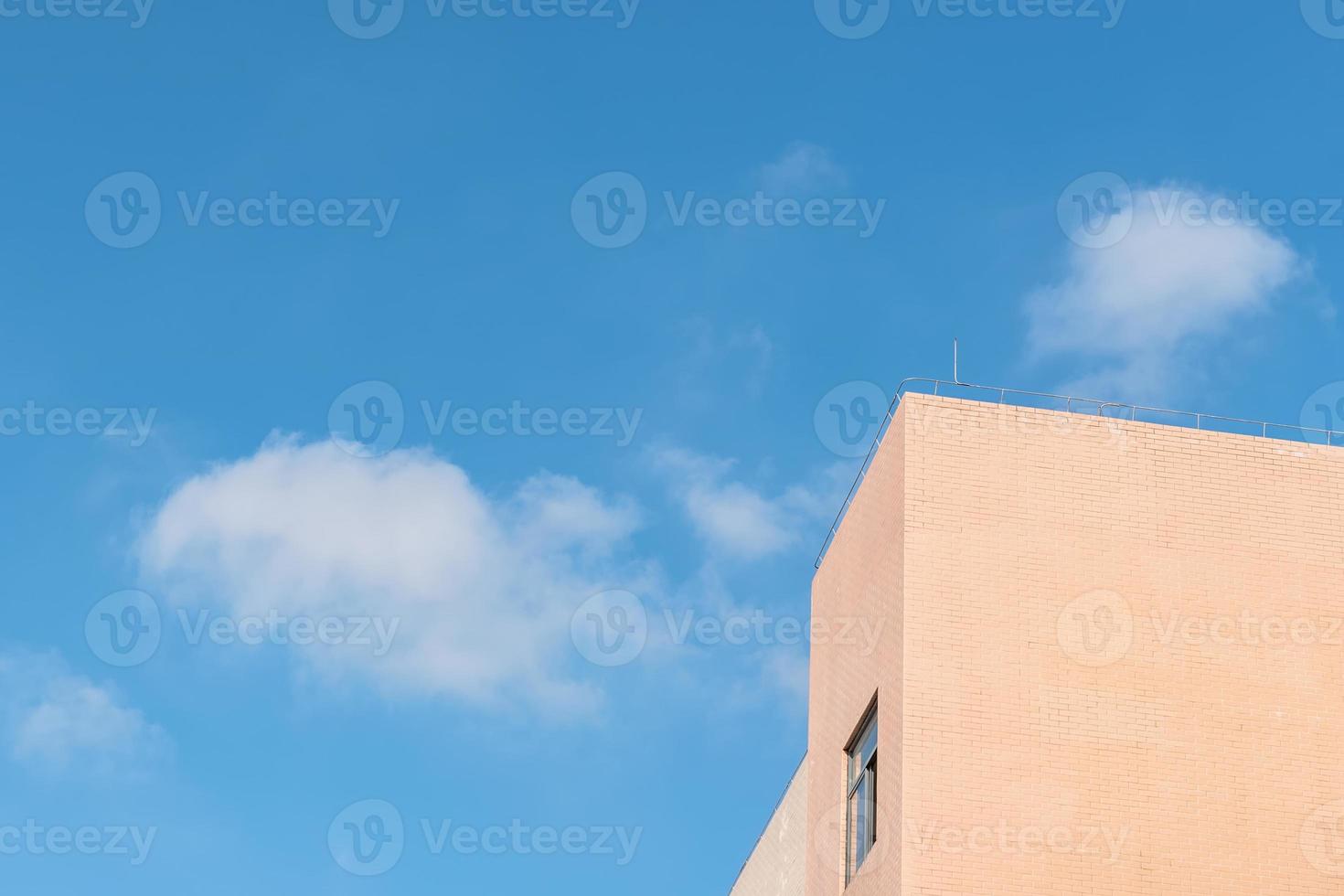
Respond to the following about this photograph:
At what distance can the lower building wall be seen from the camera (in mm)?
25922

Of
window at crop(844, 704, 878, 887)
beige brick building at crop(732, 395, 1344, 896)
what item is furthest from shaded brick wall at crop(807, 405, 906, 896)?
window at crop(844, 704, 878, 887)

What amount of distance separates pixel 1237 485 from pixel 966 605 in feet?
12.7

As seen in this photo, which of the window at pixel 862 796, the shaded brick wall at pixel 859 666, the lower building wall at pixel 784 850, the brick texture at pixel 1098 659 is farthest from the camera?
the lower building wall at pixel 784 850

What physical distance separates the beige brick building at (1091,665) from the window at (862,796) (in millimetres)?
51

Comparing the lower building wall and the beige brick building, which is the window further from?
the lower building wall

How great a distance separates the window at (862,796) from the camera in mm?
19594

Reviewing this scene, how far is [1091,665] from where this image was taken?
18.8m
